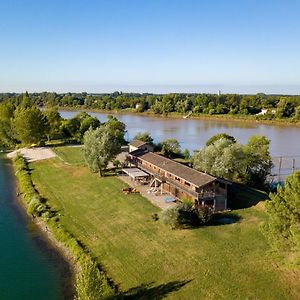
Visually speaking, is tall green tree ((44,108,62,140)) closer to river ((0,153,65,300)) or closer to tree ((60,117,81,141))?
tree ((60,117,81,141))

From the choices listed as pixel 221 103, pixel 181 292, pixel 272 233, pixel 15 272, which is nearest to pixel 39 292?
pixel 15 272

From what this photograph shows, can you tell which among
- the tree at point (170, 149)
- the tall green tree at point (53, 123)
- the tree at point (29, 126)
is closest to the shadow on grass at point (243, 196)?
the tree at point (170, 149)

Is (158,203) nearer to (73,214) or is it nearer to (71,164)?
(73,214)

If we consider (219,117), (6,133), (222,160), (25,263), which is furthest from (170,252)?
(219,117)

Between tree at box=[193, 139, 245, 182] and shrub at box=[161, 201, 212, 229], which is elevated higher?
tree at box=[193, 139, 245, 182]

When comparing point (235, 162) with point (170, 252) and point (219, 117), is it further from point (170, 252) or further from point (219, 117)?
point (219, 117)

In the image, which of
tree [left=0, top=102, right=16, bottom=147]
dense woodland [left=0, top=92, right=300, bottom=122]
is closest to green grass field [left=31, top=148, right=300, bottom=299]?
tree [left=0, top=102, right=16, bottom=147]
